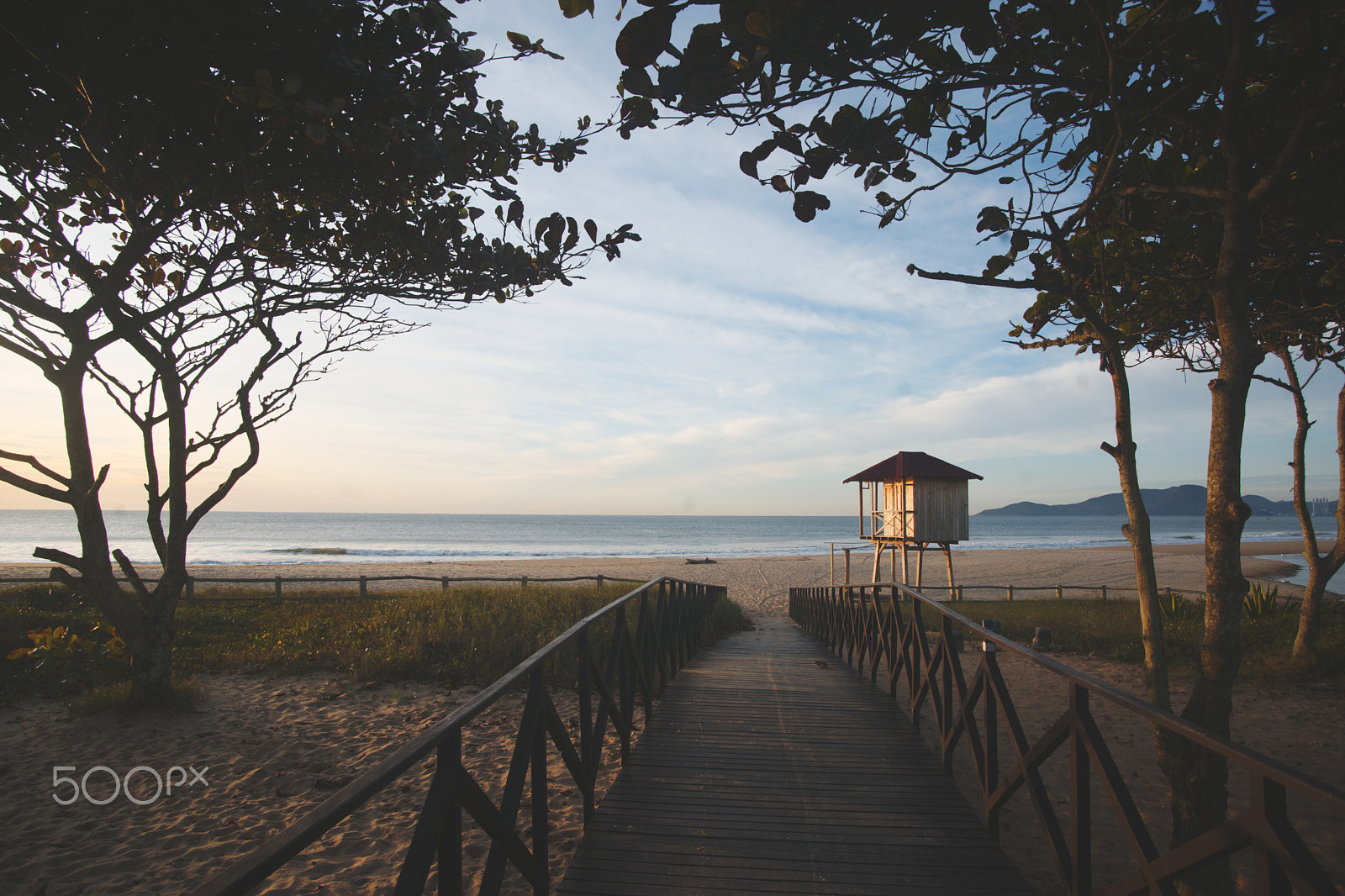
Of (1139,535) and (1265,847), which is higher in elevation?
(1139,535)

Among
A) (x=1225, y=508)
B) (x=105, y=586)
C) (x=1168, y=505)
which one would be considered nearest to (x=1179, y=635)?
(x=1225, y=508)

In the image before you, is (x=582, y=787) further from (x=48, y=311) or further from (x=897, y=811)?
(x=48, y=311)

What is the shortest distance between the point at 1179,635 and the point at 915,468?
7.88m

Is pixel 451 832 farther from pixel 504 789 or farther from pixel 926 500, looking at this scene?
pixel 926 500

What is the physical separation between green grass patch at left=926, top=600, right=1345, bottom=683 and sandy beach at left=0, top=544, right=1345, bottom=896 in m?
0.75

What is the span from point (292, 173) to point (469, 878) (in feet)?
18.2

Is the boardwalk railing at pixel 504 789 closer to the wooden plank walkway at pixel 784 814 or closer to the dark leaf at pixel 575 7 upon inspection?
the wooden plank walkway at pixel 784 814

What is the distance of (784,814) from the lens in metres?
3.51

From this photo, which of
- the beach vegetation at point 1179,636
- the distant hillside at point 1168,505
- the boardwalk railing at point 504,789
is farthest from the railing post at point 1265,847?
the distant hillside at point 1168,505

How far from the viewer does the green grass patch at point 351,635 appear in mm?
8000

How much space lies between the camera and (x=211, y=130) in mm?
5102

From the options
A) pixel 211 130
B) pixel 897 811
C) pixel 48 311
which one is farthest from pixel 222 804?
pixel 211 130

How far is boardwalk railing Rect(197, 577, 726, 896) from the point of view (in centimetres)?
141

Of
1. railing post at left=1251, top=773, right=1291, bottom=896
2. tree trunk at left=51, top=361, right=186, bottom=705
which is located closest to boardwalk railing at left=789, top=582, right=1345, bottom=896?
railing post at left=1251, top=773, right=1291, bottom=896
